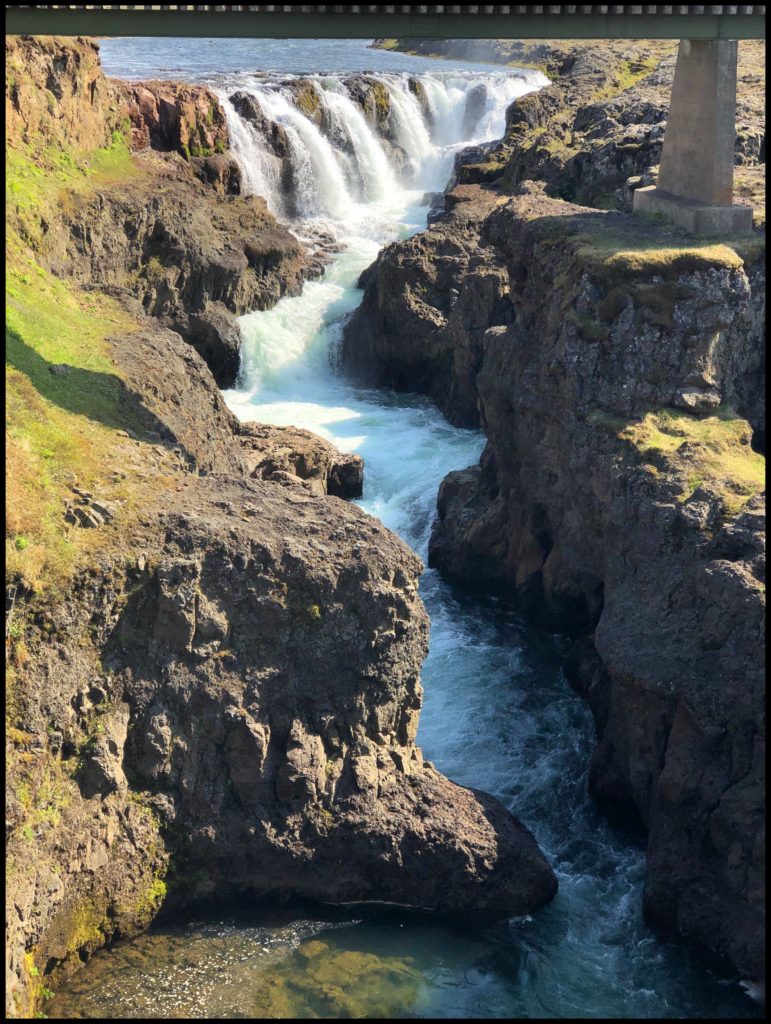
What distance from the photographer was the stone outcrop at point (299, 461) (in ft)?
100

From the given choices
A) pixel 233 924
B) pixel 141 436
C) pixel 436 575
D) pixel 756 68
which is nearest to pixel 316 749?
pixel 233 924

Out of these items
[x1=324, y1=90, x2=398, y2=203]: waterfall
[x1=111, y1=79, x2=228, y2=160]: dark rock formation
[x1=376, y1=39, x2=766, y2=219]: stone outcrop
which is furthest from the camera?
[x1=324, y1=90, x2=398, y2=203]: waterfall

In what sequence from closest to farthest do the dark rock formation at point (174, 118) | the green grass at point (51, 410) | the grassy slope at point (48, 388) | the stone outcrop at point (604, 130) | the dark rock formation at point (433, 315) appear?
the green grass at point (51, 410)
the grassy slope at point (48, 388)
the stone outcrop at point (604, 130)
the dark rock formation at point (433, 315)
the dark rock formation at point (174, 118)

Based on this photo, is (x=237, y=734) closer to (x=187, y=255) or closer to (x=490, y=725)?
(x=490, y=725)

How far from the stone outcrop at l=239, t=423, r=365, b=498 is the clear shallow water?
1.14 m

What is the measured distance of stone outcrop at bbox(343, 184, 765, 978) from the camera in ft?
66.2

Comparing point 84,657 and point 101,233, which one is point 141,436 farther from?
point 101,233

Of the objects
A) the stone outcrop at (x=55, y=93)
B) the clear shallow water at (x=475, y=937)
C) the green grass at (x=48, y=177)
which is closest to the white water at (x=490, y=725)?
the clear shallow water at (x=475, y=937)

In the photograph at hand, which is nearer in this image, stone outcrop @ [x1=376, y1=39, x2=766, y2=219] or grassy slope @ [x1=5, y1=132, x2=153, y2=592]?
grassy slope @ [x1=5, y1=132, x2=153, y2=592]

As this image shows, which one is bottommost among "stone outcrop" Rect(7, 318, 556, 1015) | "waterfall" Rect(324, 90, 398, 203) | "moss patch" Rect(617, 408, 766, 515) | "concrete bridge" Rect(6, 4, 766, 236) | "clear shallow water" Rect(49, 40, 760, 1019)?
"clear shallow water" Rect(49, 40, 760, 1019)

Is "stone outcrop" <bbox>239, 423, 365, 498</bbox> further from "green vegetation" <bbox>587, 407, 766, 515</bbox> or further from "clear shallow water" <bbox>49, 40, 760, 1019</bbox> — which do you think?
"green vegetation" <bbox>587, 407, 766, 515</bbox>

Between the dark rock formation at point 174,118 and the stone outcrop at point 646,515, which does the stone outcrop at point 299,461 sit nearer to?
the stone outcrop at point 646,515

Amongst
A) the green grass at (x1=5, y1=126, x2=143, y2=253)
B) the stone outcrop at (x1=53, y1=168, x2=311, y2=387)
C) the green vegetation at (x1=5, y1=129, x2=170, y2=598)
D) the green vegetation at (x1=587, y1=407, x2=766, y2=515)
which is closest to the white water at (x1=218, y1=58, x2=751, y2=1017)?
the stone outcrop at (x1=53, y1=168, x2=311, y2=387)

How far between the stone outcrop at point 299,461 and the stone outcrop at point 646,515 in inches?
106
